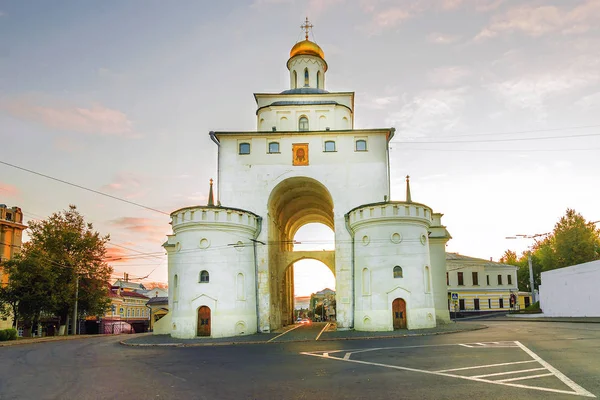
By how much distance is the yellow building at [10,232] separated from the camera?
157 feet

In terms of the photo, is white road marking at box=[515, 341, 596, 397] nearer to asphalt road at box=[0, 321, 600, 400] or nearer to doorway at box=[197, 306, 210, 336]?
asphalt road at box=[0, 321, 600, 400]

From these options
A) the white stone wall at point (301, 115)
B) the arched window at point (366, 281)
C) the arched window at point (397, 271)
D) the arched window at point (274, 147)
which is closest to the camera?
the arched window at point (397, 271)

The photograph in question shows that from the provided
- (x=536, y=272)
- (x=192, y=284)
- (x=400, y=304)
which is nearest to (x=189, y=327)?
(x=192, y=284)

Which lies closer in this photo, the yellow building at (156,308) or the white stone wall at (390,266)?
the white stone wall at (390,266)

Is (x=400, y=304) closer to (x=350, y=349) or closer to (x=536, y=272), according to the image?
(x=350, y=349)

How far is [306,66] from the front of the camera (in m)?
43.4

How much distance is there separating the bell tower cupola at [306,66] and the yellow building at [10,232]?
3197cm

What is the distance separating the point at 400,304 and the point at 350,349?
1148 cm

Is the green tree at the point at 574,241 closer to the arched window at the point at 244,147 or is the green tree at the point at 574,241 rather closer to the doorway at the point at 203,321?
the arched window at the point at 244,147

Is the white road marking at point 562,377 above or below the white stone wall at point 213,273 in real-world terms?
below

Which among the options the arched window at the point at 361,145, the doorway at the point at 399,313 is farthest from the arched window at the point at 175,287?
the arched window at the point at 361,145

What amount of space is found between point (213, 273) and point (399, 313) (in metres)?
11.5

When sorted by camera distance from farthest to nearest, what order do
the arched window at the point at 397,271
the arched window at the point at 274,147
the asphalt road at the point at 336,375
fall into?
1. the arched window at the point at 274,147
2. the arched window at the point at 397,271
3. the asphalt road at the point at 336,375

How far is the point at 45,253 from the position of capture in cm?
3734
